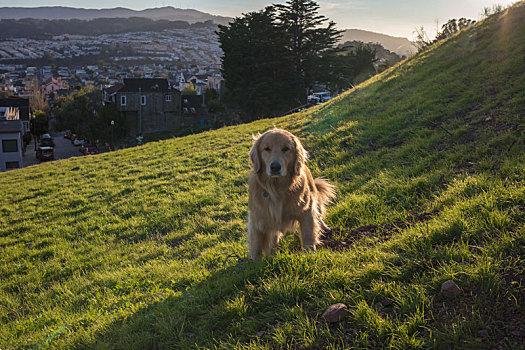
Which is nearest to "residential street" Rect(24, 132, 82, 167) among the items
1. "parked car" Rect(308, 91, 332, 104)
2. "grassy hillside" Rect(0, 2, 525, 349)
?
"parked car" Rect(308, 91, 332, 104)

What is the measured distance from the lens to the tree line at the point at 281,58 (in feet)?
113

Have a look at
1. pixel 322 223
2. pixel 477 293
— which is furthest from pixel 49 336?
pixel 477 293

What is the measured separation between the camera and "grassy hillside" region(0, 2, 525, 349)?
2.42 meters

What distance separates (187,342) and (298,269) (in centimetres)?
117

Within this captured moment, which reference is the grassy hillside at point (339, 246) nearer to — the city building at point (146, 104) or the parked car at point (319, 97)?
the parked car at point (319, 97)

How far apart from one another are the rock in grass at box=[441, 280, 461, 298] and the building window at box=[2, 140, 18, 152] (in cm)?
4784

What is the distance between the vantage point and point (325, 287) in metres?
2.89

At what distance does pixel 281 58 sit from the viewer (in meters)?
34.6

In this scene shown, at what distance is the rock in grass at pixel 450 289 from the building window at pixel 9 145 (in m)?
47.8

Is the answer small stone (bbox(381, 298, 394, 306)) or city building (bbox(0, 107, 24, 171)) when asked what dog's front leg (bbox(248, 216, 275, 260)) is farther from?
city building (bbox(0, 107, 24, 171))

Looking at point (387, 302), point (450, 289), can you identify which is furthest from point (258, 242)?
point (450, 289)

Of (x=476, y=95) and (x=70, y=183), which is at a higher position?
(x=476, y=95)

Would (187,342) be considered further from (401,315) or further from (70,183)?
(70,183)

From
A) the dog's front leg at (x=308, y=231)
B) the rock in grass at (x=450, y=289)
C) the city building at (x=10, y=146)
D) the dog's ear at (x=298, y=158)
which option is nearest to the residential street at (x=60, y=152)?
the city building at (x=10, y=146)
